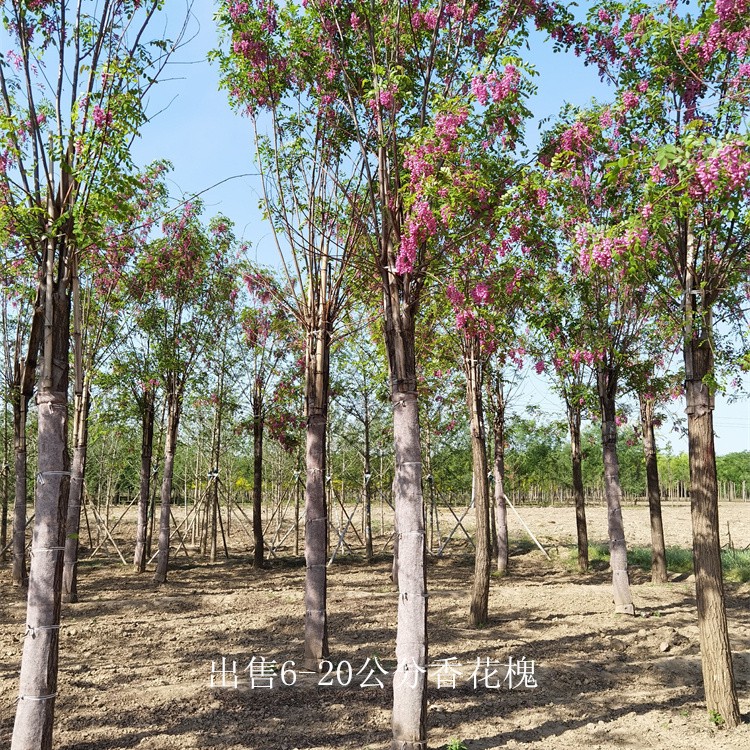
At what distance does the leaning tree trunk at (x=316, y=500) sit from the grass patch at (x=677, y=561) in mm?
11768

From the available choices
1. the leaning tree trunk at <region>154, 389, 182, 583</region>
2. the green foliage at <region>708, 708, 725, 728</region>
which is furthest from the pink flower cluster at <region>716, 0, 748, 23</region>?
the leaning tree trunk at <region>154, 389, 182, 583</region>

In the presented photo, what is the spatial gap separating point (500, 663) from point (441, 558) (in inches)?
488

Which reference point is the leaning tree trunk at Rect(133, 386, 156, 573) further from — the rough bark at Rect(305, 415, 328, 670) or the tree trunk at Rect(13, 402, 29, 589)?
the rough bark at Rect(305, 415, 328, 670)

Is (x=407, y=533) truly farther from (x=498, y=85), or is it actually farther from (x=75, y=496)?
(x=75, y=496)

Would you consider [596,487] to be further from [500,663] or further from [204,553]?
[500,663]

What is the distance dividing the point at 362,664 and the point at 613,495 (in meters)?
5.89

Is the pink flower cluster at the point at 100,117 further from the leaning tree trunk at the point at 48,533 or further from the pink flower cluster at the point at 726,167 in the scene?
the pink flower cluster at the point at 726,167

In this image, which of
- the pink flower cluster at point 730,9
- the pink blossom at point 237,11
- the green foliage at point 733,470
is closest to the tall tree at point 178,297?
the pink blossom at point 237,11

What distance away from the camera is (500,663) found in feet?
A: 28.2

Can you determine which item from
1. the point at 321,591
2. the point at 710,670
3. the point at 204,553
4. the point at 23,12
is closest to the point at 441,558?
the point at 204,553

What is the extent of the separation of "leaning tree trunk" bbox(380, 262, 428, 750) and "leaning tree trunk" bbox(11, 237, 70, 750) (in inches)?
111

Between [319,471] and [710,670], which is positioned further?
[319,471]

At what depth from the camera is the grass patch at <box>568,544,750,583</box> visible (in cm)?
1606

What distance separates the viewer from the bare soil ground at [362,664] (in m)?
6.27
